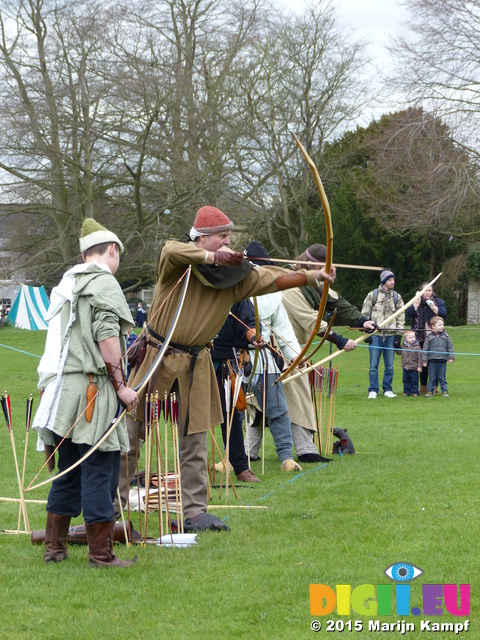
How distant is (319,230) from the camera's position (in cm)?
3466

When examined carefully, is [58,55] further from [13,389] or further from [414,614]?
[414,614]

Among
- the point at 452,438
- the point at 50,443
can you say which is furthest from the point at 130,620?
the point at 452,438

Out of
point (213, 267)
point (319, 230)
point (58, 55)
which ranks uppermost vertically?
point (58, 55)

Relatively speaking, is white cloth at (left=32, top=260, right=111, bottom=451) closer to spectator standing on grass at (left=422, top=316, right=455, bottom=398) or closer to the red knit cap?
the red knit cap

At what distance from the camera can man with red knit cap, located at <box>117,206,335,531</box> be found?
519 centimetres

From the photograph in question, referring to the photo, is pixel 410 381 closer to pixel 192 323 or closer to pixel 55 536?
pixel 192 323

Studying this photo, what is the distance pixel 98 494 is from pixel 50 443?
366 mm

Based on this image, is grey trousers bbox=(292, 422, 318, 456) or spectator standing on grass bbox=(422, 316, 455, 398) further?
spectator standing on grass bbox=(422, 316, 455, 398)

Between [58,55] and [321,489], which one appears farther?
[58,55]

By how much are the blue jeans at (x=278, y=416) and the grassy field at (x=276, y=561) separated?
245mm

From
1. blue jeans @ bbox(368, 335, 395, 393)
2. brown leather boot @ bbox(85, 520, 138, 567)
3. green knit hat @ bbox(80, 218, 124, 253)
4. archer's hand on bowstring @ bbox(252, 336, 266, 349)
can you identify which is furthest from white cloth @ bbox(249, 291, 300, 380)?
blue jeans @ bbox(368, 335, 395, 393)

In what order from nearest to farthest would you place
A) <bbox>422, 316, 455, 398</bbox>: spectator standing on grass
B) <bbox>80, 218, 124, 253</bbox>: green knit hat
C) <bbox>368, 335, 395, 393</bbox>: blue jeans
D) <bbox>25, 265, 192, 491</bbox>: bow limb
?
<bbox>25, 265, 192, 491</bbox>: bow limb → <bbox>80, 218, 124, 253</bbox>: green knit hat → <bbox>422, 316, 455, 398</bbox>: spectator standing on grass → <bbox>368, 335, 395, 393</bbox>: blue jeans

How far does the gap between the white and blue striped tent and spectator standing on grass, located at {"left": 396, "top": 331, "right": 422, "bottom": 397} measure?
21.5 m

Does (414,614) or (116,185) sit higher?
(116,185)
